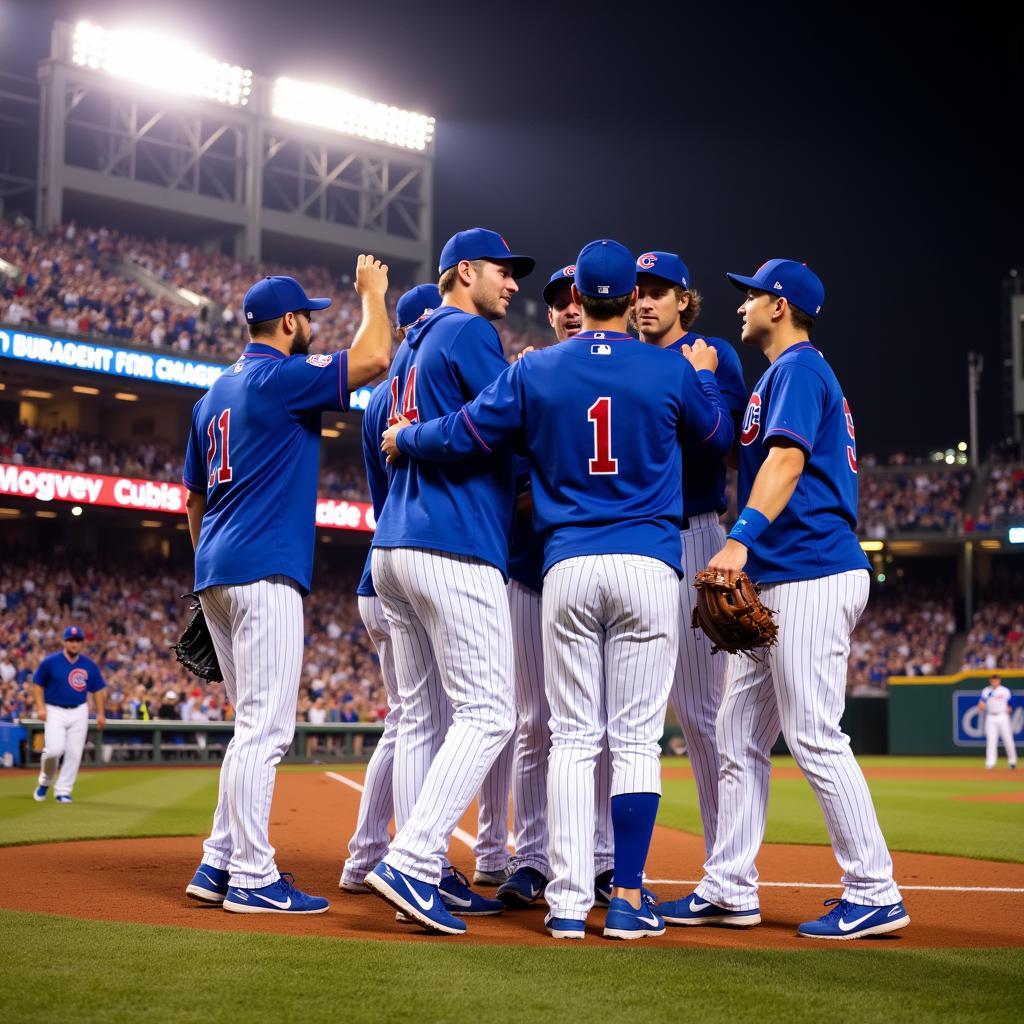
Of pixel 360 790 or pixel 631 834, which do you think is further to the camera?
pixel 360 790

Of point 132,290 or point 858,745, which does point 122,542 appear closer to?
point 132,290

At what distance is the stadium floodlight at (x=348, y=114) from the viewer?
1624 inches

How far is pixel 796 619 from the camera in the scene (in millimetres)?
4453

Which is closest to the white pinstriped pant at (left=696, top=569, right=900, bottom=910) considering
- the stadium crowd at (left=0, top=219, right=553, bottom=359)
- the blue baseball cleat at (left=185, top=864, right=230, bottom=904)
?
the blue baseball cleat at (left=185, top=864, right=230, bottom=904)

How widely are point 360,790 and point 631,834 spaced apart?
1066 cm

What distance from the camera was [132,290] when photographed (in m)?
31.8

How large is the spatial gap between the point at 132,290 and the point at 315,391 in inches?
1128

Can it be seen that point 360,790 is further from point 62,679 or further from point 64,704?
point 62,679

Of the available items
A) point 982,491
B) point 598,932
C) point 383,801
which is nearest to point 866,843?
point 598,932

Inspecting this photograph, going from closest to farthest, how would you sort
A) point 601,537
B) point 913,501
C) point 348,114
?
point 601,537, point 913,501, point 348,114

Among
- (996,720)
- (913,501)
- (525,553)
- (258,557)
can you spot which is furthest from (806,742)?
(913,501)

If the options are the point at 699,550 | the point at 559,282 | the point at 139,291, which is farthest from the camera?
the point at 139,291

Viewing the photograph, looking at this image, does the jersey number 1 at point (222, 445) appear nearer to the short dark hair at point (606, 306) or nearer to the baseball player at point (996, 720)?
the short dark hair at point (606, 306)

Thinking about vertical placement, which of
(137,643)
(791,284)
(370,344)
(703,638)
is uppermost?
(791,284)
